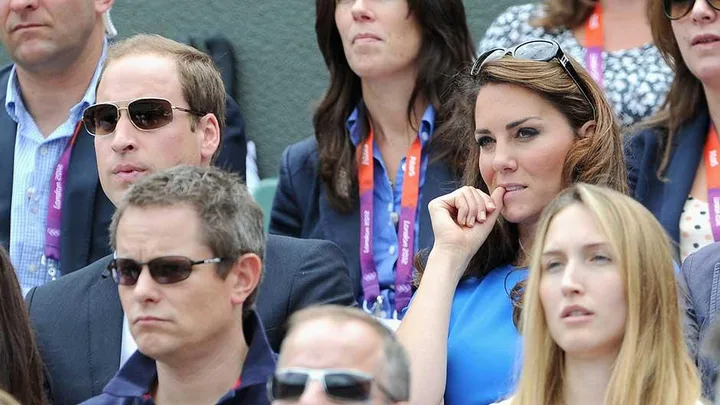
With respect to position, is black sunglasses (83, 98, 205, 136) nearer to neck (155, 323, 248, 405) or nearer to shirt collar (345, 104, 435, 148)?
shirt collar (345, 104, 435, 148)

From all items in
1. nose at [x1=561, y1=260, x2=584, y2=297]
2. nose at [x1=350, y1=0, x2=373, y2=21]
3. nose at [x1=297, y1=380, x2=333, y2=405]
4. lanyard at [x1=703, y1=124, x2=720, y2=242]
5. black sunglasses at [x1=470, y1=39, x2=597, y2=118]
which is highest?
nose at [x1=350, y1=0, x2=373, y2=21]

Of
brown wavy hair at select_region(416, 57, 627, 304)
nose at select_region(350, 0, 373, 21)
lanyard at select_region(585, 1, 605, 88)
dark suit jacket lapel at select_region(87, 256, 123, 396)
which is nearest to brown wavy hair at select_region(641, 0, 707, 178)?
lanyard at select_region(585, 1, 605, 88)

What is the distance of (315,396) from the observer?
2930 millimetres

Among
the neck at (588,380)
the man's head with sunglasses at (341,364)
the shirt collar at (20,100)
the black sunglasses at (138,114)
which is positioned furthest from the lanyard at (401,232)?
the man's head with sunglasses at (341,364)

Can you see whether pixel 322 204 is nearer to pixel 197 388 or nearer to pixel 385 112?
pixel 385 112

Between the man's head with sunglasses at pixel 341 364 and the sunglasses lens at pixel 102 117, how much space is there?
1862 millimetres

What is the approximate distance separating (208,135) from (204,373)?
4.27 ft

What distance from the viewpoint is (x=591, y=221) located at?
3551 millimetres

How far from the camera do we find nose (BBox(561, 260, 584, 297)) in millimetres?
3455

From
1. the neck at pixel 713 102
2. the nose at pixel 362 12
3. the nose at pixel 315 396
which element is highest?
the nose at pixel 362 12

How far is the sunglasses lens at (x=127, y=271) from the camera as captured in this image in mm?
3760

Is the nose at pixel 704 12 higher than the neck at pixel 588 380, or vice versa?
the nose at pixel 704 12

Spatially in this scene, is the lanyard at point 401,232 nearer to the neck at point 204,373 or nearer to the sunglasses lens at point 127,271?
the neck at point 204,373

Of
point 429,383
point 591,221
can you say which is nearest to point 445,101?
point 429,383
